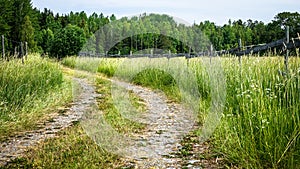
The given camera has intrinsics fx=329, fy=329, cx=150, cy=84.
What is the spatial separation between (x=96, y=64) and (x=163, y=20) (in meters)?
5.83

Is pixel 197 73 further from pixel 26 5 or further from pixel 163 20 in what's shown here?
pixel 26 5

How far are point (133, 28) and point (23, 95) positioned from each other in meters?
9.72

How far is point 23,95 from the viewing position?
6027 mm

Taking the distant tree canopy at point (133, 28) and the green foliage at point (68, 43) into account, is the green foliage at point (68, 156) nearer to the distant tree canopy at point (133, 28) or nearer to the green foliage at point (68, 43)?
the distant tree canopy at point (133, 28)

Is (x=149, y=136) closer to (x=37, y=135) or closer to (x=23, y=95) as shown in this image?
(x=37, y=135)

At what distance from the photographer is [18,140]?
14.1ft

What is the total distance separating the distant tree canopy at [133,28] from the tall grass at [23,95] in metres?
6.01

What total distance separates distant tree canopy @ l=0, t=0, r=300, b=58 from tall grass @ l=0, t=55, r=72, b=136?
6.01m

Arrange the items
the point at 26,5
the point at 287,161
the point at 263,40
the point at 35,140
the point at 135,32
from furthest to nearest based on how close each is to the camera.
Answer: the point at 26,5 → the point at 135,32 → the point at 263,40 → the point at 35,140 → the point at 287,161

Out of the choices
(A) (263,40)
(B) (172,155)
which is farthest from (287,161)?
(A) (263,40)

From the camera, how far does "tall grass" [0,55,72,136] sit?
199 inches

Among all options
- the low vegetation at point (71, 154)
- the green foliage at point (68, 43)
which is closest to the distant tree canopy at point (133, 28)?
the green foliage at point (68, 43)

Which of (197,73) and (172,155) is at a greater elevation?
(197,73)

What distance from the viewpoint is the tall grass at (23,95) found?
5.05 m
